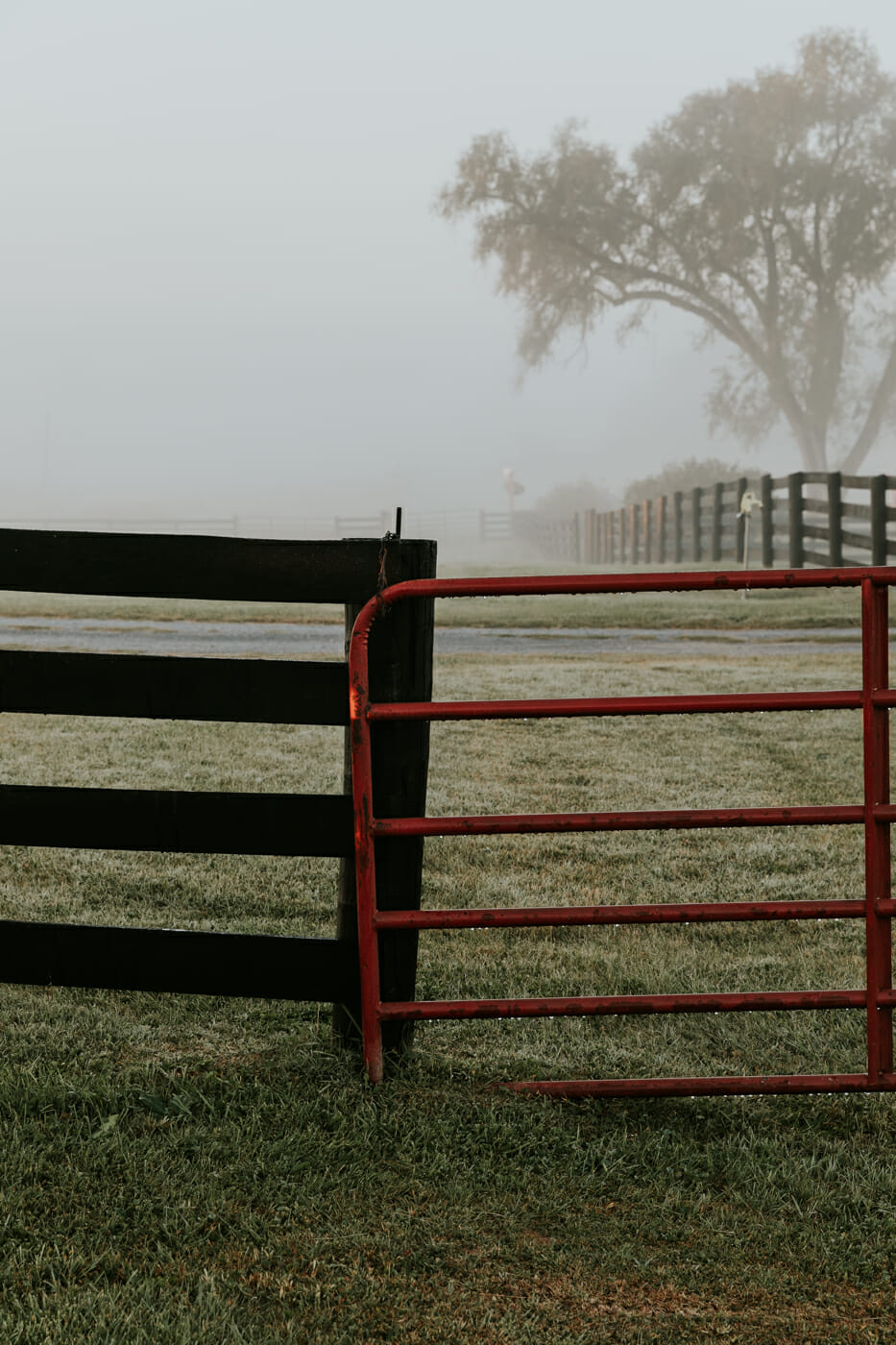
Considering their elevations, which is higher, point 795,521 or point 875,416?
point 875,416

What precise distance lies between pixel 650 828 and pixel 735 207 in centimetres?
3848

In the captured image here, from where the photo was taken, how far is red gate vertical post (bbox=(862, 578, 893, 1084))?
359cm

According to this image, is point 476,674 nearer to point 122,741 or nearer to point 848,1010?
point 122,741

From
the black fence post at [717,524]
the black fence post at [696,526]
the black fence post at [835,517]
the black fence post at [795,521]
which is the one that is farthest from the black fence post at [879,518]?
the black fence post at [696,526]

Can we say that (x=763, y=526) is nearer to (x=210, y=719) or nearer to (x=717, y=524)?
(x=717, y=524)

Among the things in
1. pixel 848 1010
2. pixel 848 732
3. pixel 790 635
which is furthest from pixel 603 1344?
pixel 790 635

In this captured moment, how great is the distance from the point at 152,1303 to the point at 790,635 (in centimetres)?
1491

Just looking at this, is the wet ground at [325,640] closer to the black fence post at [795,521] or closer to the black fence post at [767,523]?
the black fence post at [795,521]

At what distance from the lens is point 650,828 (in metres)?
3.52

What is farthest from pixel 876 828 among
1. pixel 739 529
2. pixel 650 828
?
pixel 739 529

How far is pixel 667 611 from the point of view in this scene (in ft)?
62.5

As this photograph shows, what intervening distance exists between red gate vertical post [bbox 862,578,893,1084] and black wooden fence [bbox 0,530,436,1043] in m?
1.28

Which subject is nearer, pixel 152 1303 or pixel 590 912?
pixel 152 1303

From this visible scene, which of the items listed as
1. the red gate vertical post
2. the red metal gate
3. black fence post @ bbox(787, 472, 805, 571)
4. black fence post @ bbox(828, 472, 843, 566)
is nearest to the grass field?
the red metal gate
